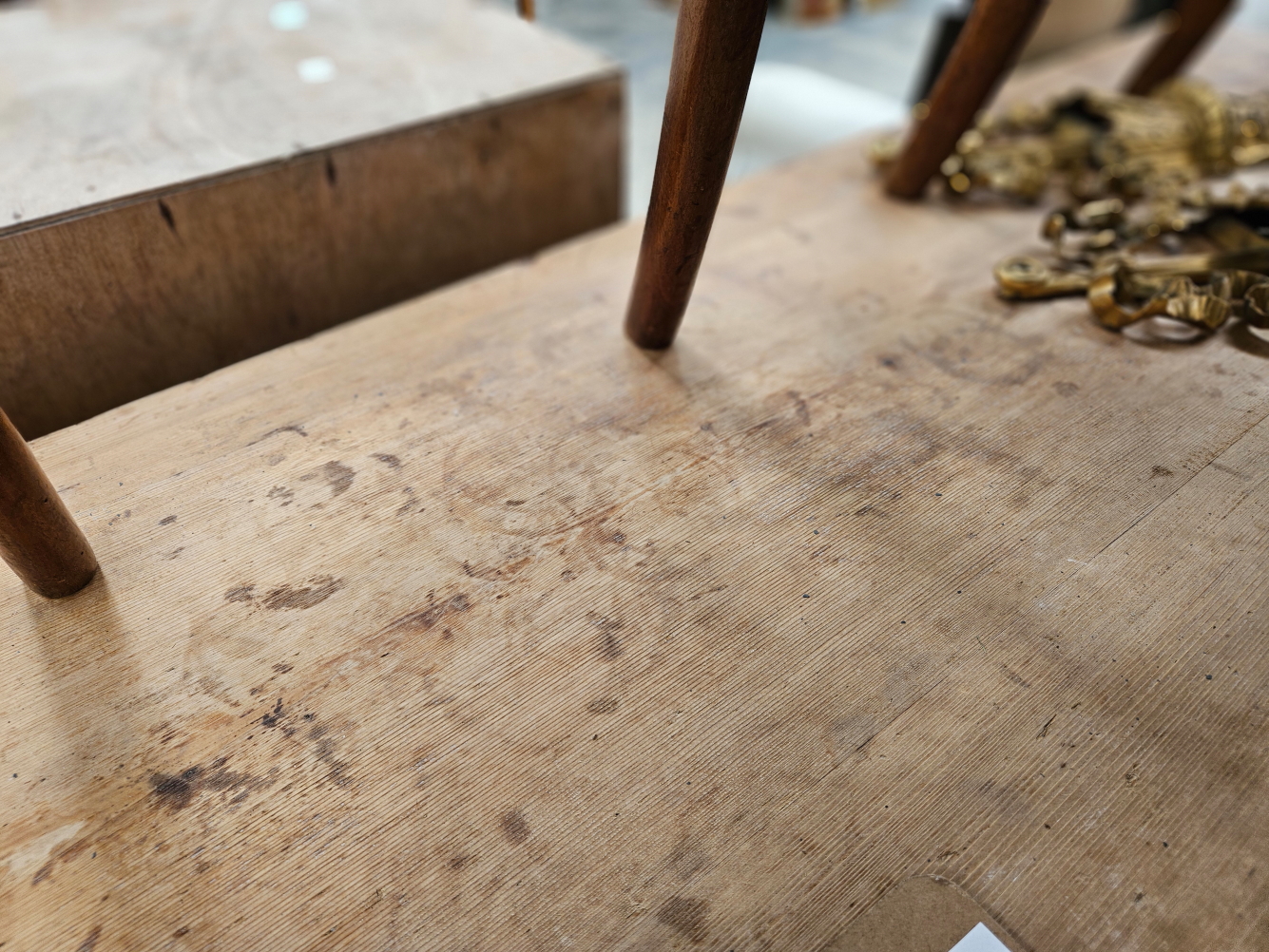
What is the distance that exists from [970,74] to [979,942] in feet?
3.79

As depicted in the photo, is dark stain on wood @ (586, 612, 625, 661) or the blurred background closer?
dark stain on wood @ (586, 612, 625, 661)

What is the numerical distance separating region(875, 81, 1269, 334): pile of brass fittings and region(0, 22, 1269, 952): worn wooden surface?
10 centimetres

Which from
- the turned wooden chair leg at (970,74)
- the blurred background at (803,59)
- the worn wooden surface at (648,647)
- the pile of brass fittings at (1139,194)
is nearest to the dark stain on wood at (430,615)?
the worn wooden surface at (648,647)

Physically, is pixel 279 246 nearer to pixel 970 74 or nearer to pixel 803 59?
pixel 970 74

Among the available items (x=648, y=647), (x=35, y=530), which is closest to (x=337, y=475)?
(x=35, y=530)

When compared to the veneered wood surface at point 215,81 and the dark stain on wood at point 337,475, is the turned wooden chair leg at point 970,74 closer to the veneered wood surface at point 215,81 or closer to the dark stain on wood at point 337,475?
the veneered wood surface at point 215,81

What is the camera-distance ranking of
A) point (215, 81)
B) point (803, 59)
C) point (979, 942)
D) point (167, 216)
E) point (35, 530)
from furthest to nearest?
point (803, 59) → point (215, 81) → point (167, 216) → point (35, 530) → point (979, 942)

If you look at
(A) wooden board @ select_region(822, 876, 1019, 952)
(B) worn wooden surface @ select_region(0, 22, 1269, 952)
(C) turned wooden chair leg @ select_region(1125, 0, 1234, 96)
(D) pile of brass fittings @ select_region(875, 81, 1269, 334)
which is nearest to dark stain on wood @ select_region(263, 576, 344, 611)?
(B) worn wooden surface @ select_region(0, 22, 1269, 952)

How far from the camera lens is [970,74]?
121 centimetres

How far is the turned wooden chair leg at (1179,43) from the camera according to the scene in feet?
5.19

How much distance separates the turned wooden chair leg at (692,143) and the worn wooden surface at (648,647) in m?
0.11

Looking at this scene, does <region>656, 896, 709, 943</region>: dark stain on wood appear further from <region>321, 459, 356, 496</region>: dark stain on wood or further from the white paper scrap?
<region>321, 459, 356, 496</region>: dark stain on wood

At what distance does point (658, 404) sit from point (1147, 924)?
680mm

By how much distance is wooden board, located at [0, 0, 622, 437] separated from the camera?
106 cm
